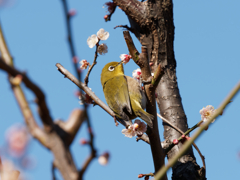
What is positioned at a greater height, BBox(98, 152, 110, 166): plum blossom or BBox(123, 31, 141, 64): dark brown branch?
BBox(123, 31, 141, 64): dark brown branch

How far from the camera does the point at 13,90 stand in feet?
2.38

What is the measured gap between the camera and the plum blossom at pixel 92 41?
3.54 m

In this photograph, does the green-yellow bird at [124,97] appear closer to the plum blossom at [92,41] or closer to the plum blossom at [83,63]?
the plum blossom at [83,63]

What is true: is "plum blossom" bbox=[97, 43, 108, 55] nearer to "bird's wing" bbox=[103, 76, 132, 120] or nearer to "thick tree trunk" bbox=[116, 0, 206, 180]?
"thick tree trunk" bbox=[116, 0, 206, 180]

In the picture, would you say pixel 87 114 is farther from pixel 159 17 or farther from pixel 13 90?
pixel 159 17

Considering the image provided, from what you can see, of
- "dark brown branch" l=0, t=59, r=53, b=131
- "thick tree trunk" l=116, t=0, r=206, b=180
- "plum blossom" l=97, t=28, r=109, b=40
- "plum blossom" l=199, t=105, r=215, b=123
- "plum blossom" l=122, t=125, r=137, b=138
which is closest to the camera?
"dark brown branch" l=0, t=59, r=53, b=131

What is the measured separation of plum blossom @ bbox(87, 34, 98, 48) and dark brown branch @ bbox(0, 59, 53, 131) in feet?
9.58

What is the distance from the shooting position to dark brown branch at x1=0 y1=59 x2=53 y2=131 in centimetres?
65

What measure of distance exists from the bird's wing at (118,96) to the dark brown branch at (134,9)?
3.36 ft

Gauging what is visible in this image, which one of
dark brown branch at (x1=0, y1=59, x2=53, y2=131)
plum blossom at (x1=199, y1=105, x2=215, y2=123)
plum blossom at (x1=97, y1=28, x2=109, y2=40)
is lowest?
dark brown branch at (x1=0, y1=59, x2=53, y2=131)

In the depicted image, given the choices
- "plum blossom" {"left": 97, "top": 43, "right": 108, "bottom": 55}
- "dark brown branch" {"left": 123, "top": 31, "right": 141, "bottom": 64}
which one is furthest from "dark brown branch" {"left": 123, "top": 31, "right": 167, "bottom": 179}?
"plum blossom" {"left": 97, "top": 43, "right": 108, "bottom": 55}

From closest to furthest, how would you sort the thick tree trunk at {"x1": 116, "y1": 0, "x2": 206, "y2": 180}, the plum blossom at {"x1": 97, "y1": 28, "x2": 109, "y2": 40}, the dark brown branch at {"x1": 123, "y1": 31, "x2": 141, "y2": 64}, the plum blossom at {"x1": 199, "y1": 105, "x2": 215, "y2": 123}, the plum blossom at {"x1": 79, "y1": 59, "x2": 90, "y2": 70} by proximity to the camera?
Answer: the dark brown branch at {"x1": 123, "y1": 31, "x2": 141, "y2": 64}
the plum blossom at {"x1": 199, "y1": 105, "x2": 215, "y2": 123}
the plum blossom at {"x1": 97, "y1": 28, "x2": 109, "y2": 40}
the plum blossom at {"x1": 79, "y1": 59, "x2": 90, "y2": 70}
the thick tree trunk at {"x1": 116, "y1": 0, "x2": 206, "y2": 180}

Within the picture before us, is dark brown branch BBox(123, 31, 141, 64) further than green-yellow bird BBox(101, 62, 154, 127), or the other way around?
green-yellow bird BBox(101, 62, 154, 127)

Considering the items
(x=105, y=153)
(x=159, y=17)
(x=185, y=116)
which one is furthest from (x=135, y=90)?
(x=105, y=153)
